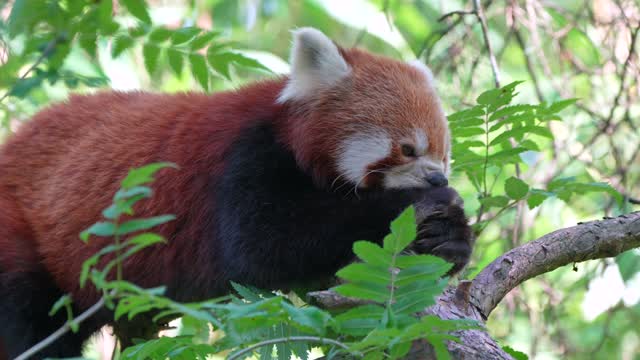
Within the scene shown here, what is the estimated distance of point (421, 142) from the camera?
10.4 feet

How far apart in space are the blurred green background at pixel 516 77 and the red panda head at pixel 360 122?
267 millimetres

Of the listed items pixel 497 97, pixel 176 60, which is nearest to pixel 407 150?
pixel 497 97

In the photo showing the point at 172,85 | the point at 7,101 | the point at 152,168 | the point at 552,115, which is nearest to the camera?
the point at 152,168

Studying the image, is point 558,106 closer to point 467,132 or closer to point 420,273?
point 467,132

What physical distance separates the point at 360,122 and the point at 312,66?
0.34 metres

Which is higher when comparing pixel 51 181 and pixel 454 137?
pixel 454 137

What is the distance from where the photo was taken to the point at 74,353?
11.0ft

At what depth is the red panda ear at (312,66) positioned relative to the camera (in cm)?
334

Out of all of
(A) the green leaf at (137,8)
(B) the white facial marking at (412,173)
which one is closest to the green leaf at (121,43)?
(A) the green leaf at (137,8)

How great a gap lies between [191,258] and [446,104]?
2179mm

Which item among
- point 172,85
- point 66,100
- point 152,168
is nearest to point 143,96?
point 66,100

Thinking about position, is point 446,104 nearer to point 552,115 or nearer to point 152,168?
point 552,115

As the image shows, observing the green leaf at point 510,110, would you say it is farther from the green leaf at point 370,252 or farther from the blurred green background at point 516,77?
the green leaf at point 370,252

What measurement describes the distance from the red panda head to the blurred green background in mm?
267
